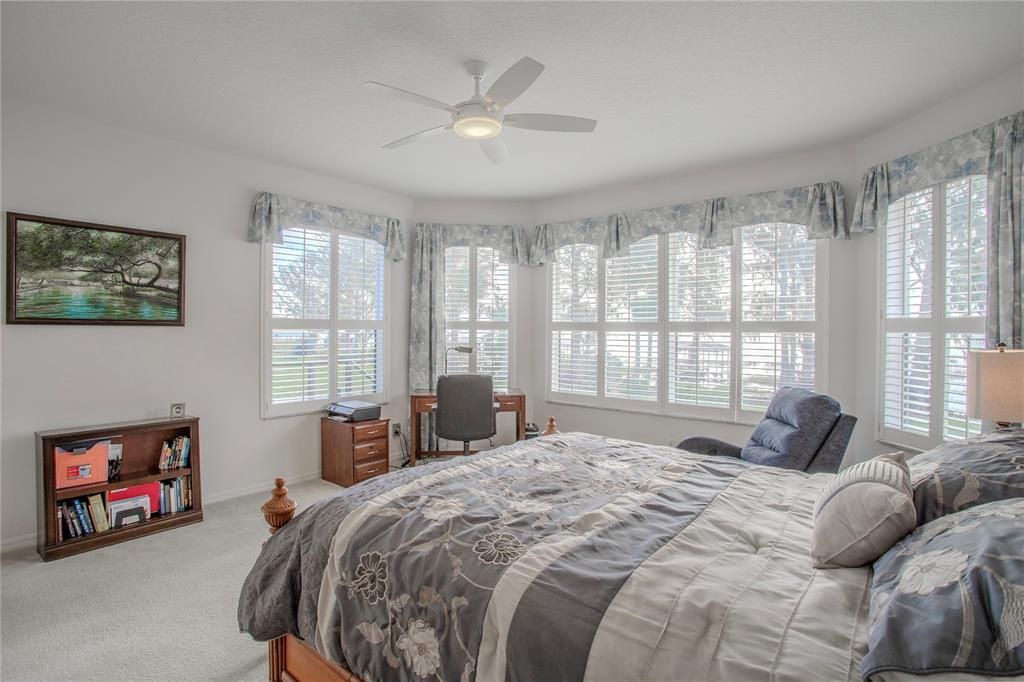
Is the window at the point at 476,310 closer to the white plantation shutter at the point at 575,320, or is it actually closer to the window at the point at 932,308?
the white plantation shutter at the point at 575,320

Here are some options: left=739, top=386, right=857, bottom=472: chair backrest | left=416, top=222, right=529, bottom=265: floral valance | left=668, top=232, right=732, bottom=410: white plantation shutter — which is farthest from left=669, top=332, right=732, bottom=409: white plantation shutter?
left=416, top=222, right=529, bottom=265: floral valance

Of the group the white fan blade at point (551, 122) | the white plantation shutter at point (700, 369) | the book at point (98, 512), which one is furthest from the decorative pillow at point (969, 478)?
the book at point (98, 512)

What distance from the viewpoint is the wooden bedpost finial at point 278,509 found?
1.77 meters

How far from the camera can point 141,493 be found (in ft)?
10.3

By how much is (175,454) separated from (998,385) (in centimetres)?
466

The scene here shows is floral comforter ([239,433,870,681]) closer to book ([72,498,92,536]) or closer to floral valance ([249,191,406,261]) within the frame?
book ([72,498,92,536])

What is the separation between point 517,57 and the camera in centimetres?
242

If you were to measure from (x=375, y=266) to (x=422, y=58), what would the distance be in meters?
2.66

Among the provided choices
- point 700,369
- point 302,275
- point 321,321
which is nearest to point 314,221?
point 302,275

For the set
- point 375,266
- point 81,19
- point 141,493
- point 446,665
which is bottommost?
point 141,493

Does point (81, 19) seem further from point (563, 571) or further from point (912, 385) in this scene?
Result: point (912, 385)

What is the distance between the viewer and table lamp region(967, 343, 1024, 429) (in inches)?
80.2

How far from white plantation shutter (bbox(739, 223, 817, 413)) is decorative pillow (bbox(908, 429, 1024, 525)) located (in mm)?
2444

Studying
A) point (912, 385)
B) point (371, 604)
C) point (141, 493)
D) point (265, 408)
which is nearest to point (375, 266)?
point (265, 408)
